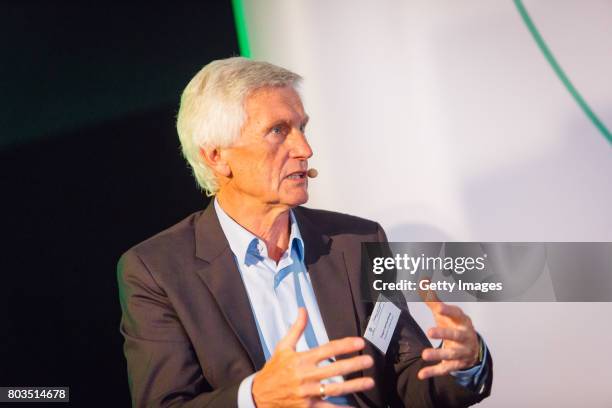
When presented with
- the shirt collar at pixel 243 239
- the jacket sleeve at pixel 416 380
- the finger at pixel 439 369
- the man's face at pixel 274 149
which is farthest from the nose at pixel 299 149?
the finger at pixel 439 369

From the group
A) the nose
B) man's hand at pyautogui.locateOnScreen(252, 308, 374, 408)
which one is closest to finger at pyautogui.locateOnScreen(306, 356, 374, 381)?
man's hand at pyautogui.locateOnScreen(252, 308, 374, 408)

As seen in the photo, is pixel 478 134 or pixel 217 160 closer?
pixel 217 160

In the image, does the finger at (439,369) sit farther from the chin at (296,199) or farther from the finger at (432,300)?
the chin at (296,199)

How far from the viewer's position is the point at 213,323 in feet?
6.21

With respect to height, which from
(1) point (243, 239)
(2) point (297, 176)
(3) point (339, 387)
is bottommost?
(3) point (339, 387)

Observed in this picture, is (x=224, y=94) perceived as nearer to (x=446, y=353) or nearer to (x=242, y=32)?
(x=242, y=32)

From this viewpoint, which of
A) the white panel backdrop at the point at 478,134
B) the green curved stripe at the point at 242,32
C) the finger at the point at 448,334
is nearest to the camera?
the finger at the point at 448,334

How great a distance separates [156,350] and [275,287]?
1.23 feet

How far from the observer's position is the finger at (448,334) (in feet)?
5.37

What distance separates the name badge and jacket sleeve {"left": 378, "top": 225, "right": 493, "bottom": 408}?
39mm

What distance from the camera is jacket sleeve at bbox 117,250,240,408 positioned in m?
1.80

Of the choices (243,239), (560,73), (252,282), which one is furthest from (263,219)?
(560,73)

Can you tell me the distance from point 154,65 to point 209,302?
37.5 inches

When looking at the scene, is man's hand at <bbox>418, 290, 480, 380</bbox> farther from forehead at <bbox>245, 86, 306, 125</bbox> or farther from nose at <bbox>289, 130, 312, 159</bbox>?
forehead at <bbox>245, 86, 306, 125</bbox>
